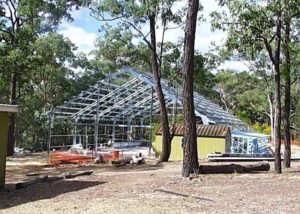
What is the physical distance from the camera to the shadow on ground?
10258 mm

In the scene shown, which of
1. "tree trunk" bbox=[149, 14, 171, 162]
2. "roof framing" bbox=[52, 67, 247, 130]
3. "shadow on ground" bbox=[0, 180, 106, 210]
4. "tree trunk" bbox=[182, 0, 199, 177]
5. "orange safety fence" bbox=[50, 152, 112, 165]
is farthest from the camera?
"roof framing" bbox=[52, 67, 247, 130]

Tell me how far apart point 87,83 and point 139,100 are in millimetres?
12604

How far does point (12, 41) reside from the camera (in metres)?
25.0

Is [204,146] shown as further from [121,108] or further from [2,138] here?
[2,138]

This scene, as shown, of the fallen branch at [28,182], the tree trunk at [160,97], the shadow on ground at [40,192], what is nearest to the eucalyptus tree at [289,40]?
the tree trunk at [160,97]

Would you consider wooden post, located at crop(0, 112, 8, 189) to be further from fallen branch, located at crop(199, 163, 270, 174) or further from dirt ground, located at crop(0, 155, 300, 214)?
fallen branch, located at crop(199, 163, 270, 174)

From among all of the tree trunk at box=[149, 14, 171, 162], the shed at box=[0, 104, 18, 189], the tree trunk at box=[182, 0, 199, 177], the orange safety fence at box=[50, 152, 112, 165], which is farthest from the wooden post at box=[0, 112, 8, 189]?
the tree trunk at box=[149, 14, 171, 162]

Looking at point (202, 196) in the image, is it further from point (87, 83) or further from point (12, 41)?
point (87, 83)

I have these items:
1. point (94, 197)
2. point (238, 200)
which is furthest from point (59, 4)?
point (238, 200)

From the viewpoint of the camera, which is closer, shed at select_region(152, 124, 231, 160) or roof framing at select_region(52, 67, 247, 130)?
shed at select_region(152, 124, 231, 160)

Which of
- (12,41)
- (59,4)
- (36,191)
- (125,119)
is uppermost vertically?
(59,4)

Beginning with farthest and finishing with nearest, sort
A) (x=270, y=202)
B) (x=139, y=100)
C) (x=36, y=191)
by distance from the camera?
(x=139, y=100)
(x=36, y=191)
(x=270, y=202)

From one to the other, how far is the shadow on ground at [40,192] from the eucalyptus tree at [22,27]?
1093 centimetres

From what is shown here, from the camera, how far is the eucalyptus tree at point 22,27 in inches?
898
